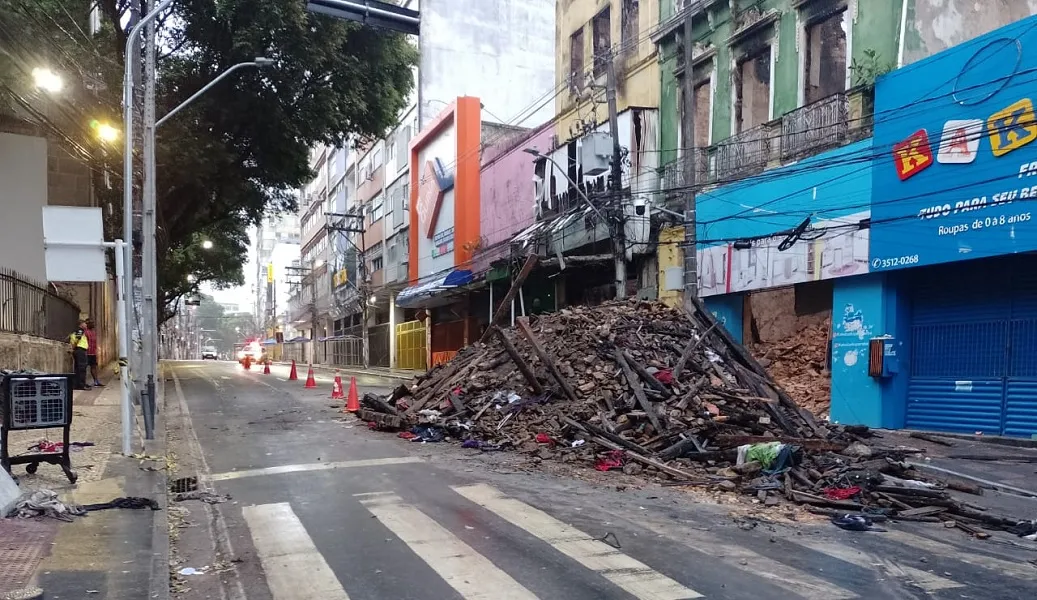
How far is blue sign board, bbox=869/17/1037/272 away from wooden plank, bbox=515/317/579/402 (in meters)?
6.46

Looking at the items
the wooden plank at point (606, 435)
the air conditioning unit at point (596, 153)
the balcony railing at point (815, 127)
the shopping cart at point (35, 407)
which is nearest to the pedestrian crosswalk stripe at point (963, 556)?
the wooden plank at point (606, 435)

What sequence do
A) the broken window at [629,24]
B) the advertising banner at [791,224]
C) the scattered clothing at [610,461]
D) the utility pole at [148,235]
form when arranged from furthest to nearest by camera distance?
the broken window at [629,24] → the advertising banner at [791,224] → the utility pole at [148,235] → the scattered clothing at [610,461]

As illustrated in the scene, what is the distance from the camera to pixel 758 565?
541 cm

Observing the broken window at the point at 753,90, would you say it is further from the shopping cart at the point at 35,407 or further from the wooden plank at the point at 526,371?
the shopping cart at the point at 35,407

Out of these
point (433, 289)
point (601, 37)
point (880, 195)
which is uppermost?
point (601, 37)

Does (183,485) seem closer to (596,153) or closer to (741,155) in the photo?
(596,153)

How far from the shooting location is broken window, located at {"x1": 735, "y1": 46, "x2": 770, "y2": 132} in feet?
56.5

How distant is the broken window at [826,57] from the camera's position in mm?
15227

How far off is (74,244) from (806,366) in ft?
46.0

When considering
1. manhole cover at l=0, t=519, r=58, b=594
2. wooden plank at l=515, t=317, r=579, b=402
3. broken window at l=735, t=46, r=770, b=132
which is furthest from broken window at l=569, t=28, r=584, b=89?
manhole cover at l=0, t=519, r=58, b=594

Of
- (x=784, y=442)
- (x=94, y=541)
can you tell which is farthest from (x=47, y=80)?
(x=784, y=442)

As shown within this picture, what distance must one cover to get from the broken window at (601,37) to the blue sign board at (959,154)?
35.3ft

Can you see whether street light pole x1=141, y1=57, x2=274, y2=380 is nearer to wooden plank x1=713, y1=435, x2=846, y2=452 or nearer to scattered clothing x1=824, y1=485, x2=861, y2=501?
wooden plank x1=713, y1=435, x2=846, y2=452

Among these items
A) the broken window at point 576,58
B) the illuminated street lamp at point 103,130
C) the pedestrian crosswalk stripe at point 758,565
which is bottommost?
the pedestrian crosswalk stripe at point 758,565
